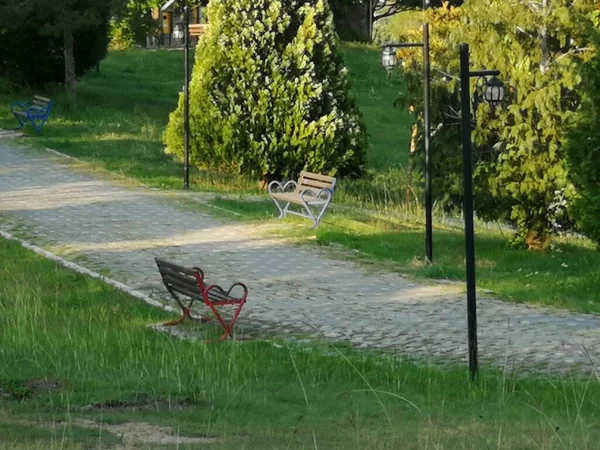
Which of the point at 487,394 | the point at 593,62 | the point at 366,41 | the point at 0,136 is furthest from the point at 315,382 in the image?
the point at 366,41

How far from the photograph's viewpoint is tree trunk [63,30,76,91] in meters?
31.0

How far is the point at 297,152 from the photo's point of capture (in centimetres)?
2172

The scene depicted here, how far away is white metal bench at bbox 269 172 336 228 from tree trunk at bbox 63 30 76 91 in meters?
13.4

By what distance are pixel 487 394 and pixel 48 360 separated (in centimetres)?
316

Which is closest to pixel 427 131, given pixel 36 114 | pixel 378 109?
pixel 36 114

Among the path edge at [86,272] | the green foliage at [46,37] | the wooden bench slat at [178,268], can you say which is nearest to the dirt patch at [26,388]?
the wooden bench slat at [178,268]

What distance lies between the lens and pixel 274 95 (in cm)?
2177

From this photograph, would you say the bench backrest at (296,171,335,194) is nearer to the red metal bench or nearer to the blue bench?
the red metal bench

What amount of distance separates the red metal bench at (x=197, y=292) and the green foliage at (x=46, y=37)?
18937 mm

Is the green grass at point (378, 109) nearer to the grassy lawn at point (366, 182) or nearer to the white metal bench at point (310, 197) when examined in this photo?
the grassy lawn at point (366, 182)

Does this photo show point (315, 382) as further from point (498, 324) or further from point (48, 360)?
point (498, 324)

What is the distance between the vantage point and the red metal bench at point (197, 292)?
34.8 feet

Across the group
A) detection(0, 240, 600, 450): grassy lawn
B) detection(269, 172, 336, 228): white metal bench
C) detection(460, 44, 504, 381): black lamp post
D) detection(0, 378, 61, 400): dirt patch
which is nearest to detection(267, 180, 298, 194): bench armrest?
Result: detection(269, 172, 336, 228): white metal bench

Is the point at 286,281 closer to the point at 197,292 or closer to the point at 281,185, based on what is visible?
the point at 197,292
